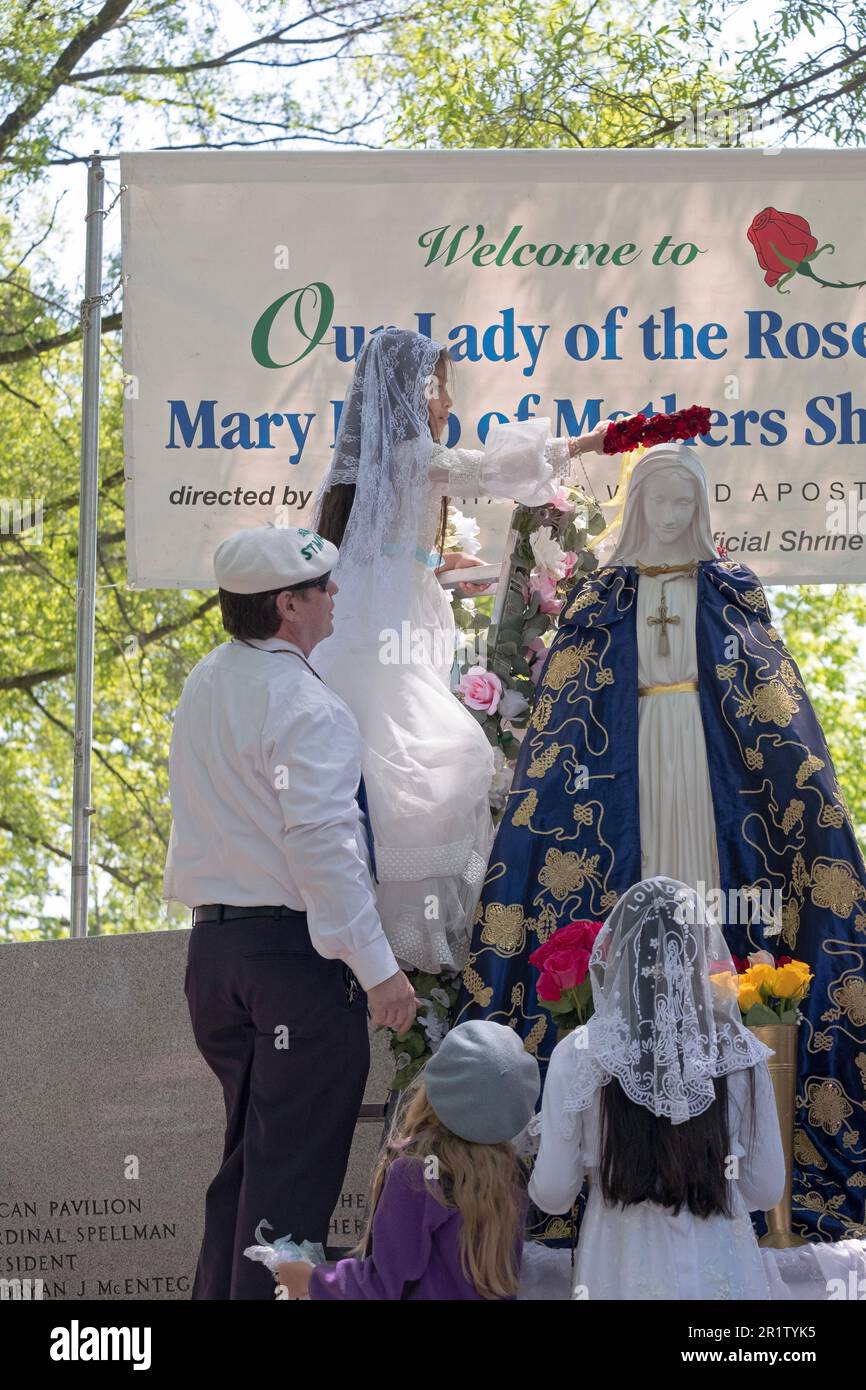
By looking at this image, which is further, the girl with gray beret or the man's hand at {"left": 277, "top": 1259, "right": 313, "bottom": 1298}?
the man's hand at {"left": 277, "top": 1259, "right": 313, "bottom": 1298}

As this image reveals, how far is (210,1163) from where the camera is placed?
20.9 feet

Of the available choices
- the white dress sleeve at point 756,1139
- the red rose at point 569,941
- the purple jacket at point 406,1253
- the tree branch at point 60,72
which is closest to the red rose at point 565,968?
the red rose at point 569,941

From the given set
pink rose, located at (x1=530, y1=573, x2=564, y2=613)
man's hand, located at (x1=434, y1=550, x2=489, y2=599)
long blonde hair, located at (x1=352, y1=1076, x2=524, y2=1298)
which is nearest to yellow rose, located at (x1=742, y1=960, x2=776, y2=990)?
long blonde hair, located at (x1=352, y1=1076, x2=524, y2=1298)

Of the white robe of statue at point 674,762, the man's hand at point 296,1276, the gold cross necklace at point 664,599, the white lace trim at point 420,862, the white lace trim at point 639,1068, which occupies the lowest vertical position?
the man's hand at point 296,1276

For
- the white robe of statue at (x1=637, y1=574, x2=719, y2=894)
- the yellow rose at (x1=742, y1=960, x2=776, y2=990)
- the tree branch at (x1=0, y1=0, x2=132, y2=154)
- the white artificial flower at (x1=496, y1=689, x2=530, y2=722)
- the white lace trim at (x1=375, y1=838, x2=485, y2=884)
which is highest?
the tree branch at (x1=0, y1=0, x2=132, y2=154)

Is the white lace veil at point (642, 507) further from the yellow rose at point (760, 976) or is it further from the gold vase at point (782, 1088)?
the gold vase at point (782, 1088)

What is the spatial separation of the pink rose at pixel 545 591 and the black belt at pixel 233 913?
1.88m

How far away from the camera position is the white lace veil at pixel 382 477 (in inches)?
219

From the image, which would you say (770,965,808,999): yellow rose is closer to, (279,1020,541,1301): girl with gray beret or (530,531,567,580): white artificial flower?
(279,1020,541,1301): girl with gray beret

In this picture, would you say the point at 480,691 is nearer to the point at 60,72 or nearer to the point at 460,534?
the point at 460,534

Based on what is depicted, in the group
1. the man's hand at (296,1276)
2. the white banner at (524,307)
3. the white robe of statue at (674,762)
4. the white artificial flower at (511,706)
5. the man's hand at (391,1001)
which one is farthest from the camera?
the white banner at (524,307)

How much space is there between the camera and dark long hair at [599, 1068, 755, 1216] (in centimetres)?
403

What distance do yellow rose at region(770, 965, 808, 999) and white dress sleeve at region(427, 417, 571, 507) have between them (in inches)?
68.8

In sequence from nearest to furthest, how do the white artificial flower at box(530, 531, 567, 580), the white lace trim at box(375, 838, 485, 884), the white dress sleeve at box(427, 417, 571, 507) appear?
the white lace trim at box(375, 838, 485, 884) < the white dress sleeve at box(427, 417, 571, 507) < the white artificial flower at box(530, 531, 567, 580)
